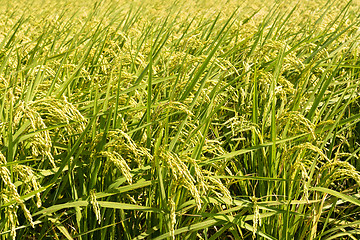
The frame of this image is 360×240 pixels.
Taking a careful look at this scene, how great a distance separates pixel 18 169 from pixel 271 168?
0.98 metres

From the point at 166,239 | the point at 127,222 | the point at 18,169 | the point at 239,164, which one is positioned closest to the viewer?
the point at 18,169

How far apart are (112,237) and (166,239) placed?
0.72ft

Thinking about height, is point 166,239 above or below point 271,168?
below

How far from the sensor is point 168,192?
1604 mm

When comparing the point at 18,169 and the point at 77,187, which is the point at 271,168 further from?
the point at 18,169

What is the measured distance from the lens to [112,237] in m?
1.75

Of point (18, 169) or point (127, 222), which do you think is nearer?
point (18, 169)

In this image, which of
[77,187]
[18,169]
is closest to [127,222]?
[77,187]

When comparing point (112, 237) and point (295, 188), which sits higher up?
point (295, 188)

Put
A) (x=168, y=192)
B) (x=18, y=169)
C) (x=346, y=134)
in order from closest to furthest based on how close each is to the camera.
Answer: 1. (x=18, y=169)
2. (x=168, y=192)
3. (x=346, y=134)

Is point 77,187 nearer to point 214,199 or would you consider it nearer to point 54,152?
point 54,152

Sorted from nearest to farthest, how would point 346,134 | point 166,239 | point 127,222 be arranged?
1. point 166,239
2. point 127,222
3. point 346,134

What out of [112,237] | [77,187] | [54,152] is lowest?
[112,237]

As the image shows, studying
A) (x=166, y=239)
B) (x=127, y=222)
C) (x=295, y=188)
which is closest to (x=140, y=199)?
(x=127, y=222)
